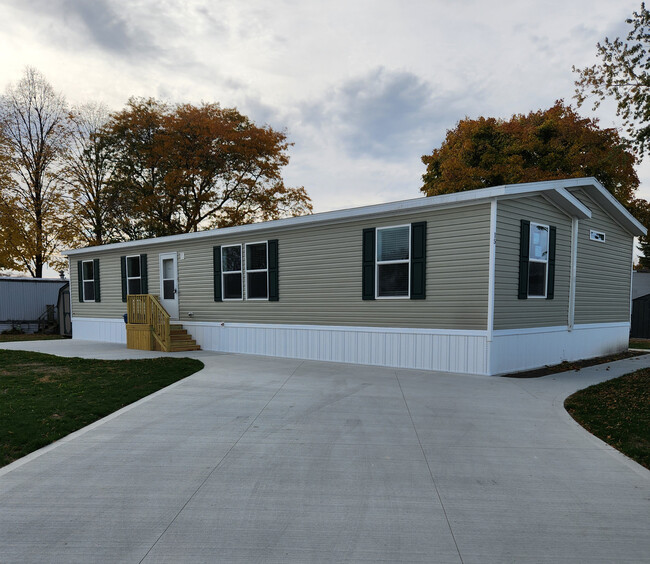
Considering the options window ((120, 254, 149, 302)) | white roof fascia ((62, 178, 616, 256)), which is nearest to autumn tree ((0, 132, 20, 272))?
window ((120, 254, 149, 302))

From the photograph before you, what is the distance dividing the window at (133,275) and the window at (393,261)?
8.45m

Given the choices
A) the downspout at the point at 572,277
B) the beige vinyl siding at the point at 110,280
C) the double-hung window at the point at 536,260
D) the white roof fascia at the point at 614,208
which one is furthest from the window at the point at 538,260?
the beige vinyl siding at the point at 110,280

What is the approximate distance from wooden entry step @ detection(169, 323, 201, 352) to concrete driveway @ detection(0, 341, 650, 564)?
605 centimetres

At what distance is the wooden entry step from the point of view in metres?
11.6

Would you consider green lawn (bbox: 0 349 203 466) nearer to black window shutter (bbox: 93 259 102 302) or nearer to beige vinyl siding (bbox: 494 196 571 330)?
black window shutter (bbox: 93 259 102 302)

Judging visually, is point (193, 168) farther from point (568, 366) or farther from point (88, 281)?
point (568, 366)

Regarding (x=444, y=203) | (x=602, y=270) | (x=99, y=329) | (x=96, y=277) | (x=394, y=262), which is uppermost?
(x=444, y=203)

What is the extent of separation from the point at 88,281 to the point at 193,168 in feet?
30.0

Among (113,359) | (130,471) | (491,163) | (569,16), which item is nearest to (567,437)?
(130,471)

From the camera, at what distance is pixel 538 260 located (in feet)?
28.9

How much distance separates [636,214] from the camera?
865 inches

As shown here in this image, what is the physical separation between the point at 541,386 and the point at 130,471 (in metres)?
6.26

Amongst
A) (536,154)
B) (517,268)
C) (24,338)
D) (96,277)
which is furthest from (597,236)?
(24,338)

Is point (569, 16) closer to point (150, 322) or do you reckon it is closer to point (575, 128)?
point (575, 128)
